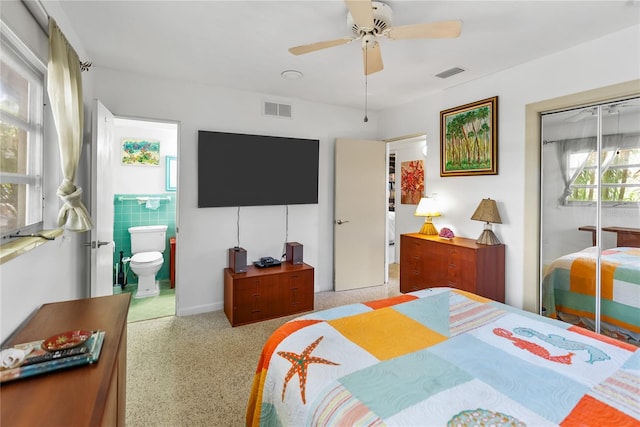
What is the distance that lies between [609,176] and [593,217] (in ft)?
1.13

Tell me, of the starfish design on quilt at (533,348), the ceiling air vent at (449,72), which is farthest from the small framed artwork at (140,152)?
the starfish design on quilt at (533,348)

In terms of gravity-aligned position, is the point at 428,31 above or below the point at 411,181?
above

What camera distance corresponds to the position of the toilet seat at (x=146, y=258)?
12.4 ft

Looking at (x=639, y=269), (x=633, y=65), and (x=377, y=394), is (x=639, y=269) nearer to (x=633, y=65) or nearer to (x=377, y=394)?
(x=633, y=65)

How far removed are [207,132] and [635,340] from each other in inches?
162

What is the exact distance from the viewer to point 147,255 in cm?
398

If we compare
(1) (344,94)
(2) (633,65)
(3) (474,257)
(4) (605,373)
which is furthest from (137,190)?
(2) (633,65)

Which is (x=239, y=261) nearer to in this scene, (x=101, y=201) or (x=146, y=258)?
(x=101, y=201)

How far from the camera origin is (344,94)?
370 centimetres

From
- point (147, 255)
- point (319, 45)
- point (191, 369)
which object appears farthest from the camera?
point (147, 255)

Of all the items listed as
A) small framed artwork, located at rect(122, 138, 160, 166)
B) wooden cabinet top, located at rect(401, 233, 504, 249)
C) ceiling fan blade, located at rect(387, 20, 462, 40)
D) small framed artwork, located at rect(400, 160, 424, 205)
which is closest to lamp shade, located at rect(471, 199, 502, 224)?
wooden cabinet top, located at rect(401, 233, 504, 249)

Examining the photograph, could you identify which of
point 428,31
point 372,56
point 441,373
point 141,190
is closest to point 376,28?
point 372,56

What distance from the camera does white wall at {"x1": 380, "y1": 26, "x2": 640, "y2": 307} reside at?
233cm

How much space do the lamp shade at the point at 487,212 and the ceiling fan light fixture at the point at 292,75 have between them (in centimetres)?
225
